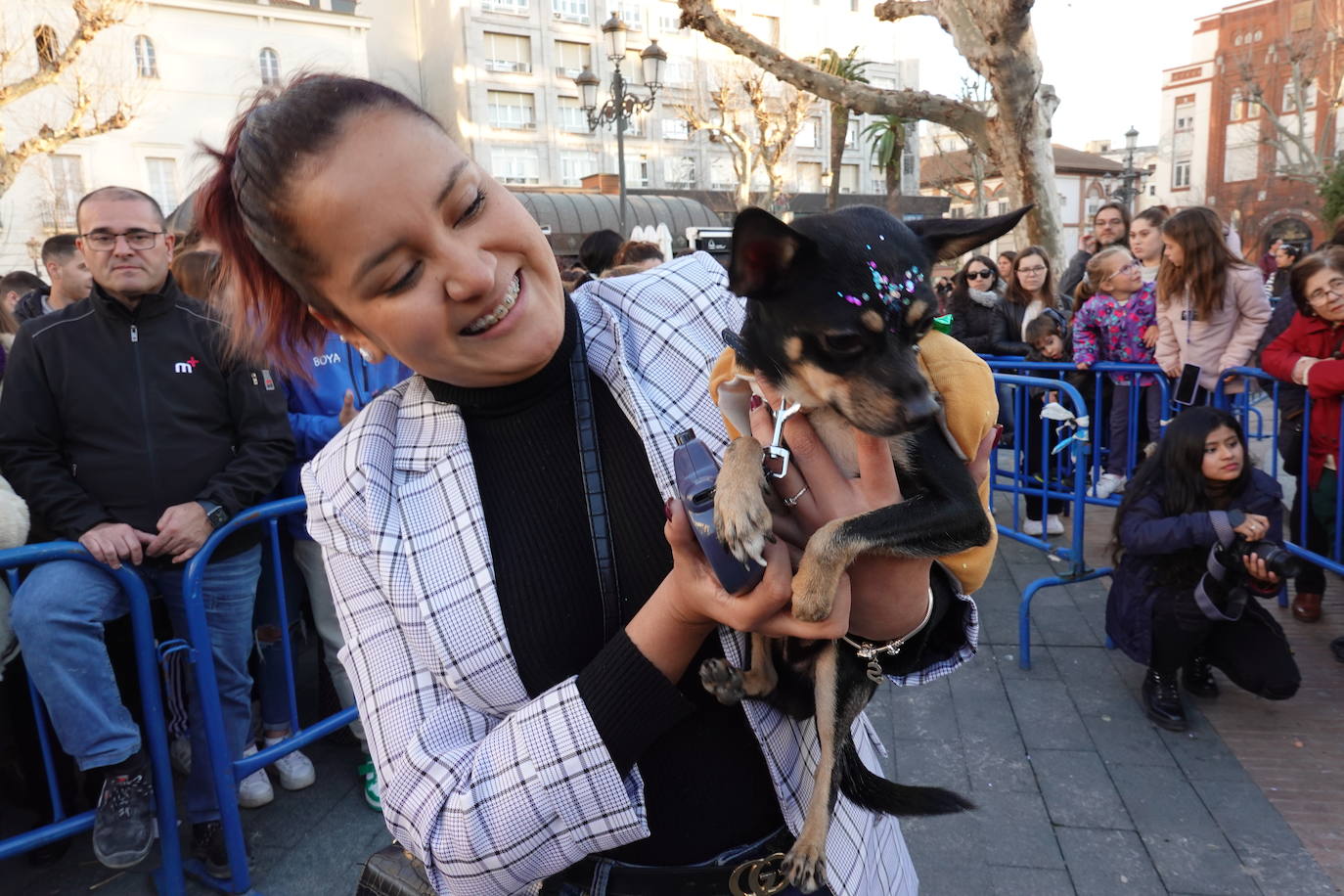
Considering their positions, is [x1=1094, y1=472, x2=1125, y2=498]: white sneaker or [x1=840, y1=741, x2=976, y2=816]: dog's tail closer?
[x1=840, y1=741, x2=976, y2=816]: dog's tail

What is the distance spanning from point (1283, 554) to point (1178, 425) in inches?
→ 34.6

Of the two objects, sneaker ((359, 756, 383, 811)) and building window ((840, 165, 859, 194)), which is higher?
building window ((840, 165, 859, 194))

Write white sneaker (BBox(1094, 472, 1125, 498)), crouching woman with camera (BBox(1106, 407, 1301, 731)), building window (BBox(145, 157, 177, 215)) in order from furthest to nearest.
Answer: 1. building window (BBox(145, 157, 177, 215))
2. white sneaker (BBox(1094, 472, 1125, 498))
3. crouching woman with camera (BBox(1106, 407, 1301, 731))

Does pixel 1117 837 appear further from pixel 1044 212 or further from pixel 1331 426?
pixel 1044 212

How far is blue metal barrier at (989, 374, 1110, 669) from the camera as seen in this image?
524 centimetres

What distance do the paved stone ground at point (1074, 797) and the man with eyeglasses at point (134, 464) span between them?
58 centimetres

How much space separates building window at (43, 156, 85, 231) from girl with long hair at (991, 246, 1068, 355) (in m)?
32.2

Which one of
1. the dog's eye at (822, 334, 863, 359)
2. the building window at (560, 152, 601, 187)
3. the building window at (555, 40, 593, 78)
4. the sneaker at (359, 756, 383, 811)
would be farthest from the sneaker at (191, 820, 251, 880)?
the building window at (555, 40, 593, 78)

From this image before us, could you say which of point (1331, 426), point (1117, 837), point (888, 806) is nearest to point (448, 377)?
point (888, 806)

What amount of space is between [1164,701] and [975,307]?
4901 millimetres

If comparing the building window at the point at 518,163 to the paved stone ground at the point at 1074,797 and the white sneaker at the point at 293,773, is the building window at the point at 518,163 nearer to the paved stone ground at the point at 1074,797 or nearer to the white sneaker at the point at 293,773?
the white sneaker at the point at 293,773

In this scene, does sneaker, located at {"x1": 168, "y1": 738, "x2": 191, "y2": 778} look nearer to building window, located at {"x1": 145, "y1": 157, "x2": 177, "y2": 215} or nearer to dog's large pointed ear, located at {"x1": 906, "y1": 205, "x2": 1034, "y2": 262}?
dog's large pointed ear, located at {"x1": 906, "y1": 205, "x2": 1034, "y2": 262}

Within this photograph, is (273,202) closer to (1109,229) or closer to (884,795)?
(884,795)

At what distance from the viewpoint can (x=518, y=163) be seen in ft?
136
